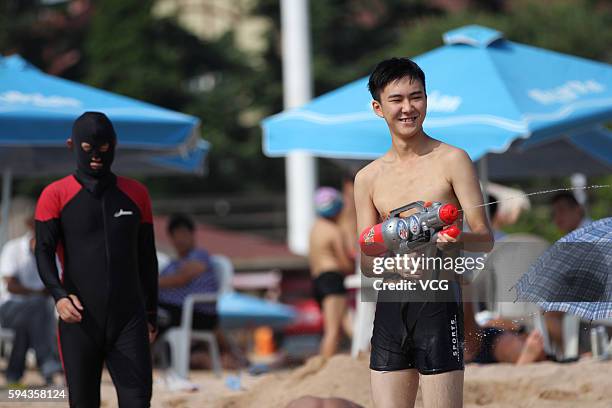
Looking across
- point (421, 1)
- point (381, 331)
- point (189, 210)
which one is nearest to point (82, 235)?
point (381, 331)

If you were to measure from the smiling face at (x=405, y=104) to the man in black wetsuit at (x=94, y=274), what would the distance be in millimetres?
1336

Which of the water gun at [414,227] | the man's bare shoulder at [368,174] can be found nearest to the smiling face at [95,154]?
the man's bare shoulder at [368,174]

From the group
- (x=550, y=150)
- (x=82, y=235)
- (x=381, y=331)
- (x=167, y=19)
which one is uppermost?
(x=167, y=19)

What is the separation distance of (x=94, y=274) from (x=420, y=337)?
4.89 ft

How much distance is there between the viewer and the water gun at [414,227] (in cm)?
358

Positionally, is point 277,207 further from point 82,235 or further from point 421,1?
point 82,235

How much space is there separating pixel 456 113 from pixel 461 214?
10.8 feet

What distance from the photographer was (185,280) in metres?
8.92

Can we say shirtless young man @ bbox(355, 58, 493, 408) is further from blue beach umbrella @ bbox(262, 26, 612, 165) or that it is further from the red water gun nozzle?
blue beach umbrella @ bbox(262, 26, 612, 165)

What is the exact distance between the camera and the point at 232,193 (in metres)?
34.1

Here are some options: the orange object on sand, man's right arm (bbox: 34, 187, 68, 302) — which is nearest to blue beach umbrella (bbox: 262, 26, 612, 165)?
man's right arm (bbox: 34, 187, 68, 302)

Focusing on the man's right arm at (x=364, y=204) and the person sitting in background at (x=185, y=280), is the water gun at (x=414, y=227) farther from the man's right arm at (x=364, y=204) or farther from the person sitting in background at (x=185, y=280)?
the person sitting in background at (x=185, y=280)

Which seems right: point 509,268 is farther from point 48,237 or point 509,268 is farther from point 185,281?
point 185,281

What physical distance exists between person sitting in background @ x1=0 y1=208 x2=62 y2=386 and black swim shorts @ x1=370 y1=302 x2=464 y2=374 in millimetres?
4867
